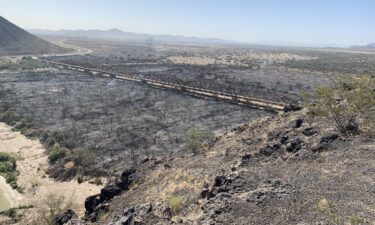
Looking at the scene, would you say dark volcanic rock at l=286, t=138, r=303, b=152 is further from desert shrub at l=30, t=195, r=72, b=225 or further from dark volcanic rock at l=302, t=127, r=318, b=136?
desert shrub at l=30, t=195, r=72, b=225

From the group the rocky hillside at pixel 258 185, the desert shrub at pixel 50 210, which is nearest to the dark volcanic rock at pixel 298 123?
the rocky hillside at pixel 258 185

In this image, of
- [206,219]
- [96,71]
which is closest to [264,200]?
[206,219]

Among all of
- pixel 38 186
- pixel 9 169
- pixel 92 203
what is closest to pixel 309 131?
pixel 92 203

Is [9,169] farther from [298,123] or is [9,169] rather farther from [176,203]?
[298,123]

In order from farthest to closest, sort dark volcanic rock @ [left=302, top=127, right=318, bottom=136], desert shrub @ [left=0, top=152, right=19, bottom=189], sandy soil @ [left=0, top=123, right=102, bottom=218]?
desert shrub @ [left=0, top=152, right=19, bottom=189] < sandy soil @ [left=0, top=123, right=102, bottom=218] < dark volcanic rock @ [left=302, top=127, right=318, bottom=136]

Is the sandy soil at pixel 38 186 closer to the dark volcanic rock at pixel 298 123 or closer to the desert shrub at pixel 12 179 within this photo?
the desert shrub at pixel 12 179

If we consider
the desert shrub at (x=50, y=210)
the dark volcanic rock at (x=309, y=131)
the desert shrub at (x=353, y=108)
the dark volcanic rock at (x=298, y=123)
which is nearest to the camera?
the desert shrub at (x=50, y=210)

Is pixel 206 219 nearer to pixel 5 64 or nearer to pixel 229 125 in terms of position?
pixel 229 125

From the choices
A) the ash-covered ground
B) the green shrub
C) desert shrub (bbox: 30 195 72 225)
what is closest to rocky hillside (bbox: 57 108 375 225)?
desert shrub (bbox: 30 195 72 225)
